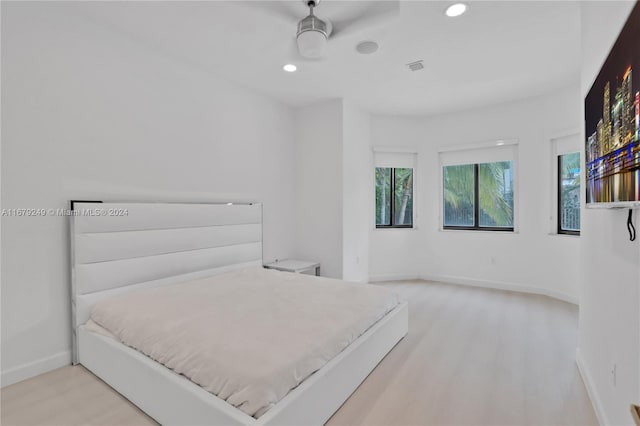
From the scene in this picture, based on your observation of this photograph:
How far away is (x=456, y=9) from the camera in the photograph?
7.21ft

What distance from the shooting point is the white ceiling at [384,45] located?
225cm

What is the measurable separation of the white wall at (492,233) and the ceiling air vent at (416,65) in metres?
1.69

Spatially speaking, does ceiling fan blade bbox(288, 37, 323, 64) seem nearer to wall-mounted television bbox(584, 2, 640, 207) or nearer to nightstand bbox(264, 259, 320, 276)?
wall-mounted television bbox(584, 2, 640, 207)

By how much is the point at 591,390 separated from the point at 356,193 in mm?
3090

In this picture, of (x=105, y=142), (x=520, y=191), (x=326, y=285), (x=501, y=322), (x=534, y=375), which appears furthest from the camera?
(x=520, y=191)

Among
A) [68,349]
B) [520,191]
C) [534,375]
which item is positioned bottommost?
[534,375]

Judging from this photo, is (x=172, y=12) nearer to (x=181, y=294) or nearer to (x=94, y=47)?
(x=94, y=47)

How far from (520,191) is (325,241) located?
9.14ft

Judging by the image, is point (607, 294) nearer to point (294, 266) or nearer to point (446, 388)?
point (446, 388)

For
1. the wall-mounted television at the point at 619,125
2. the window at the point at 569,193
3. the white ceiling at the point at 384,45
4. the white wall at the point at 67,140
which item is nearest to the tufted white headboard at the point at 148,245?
the white wall at the point at 67,140

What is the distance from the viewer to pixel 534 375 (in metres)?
2.13

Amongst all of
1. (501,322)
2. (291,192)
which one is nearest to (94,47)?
(291,192)

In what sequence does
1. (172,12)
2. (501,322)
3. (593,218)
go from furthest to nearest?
(501,322) → (172,12) → (593,218)

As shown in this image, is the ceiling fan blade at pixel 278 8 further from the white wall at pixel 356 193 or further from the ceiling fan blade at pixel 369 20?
the white wall at pixel 356 193
